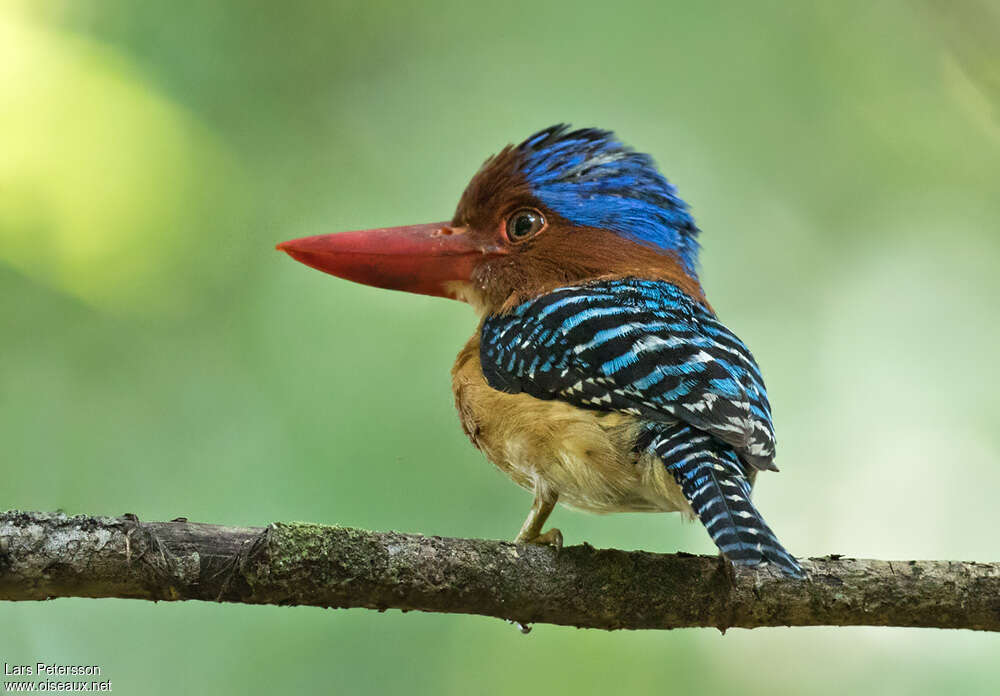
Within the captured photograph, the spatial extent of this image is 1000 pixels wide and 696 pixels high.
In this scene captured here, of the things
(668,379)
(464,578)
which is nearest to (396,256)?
(668,379)

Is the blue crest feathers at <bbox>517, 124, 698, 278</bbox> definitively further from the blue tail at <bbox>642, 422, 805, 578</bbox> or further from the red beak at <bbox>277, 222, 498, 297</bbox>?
the blue tail at <bbox>642, 422, 805, 578</bbox>

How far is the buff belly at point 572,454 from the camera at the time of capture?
2586 millimetres

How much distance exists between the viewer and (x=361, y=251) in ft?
12.3

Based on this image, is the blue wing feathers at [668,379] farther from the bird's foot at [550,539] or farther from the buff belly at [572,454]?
the bird's foot at [550,539]

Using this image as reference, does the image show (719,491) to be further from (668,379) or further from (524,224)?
(524,224)

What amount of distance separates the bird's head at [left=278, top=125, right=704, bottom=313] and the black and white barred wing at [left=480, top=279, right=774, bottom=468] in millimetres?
325

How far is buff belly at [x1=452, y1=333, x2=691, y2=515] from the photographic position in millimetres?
2586

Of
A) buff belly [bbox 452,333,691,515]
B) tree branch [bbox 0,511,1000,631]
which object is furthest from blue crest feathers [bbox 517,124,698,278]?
tree branch [bbox 0,511,1000,631]

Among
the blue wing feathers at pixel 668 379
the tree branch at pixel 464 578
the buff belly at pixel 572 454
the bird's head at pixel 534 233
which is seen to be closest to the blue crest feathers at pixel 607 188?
the bird's head at pixel 534 233

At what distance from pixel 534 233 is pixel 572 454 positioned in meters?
1.17

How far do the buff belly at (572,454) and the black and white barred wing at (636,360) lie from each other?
43 millimetres

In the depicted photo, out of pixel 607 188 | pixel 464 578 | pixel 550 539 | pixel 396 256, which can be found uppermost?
pixel 607 188

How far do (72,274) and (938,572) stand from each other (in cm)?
339

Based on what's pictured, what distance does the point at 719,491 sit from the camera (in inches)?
92.1
